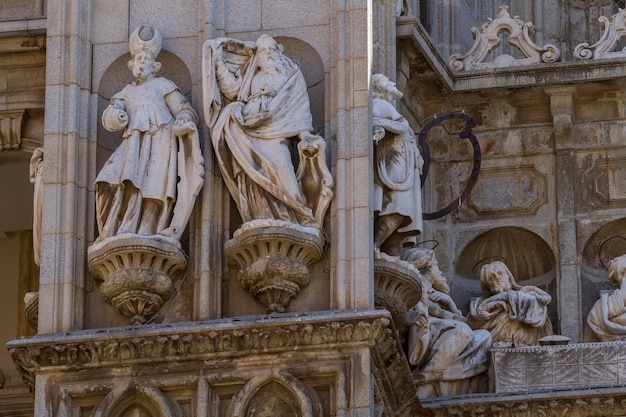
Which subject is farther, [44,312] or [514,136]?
[514,136]

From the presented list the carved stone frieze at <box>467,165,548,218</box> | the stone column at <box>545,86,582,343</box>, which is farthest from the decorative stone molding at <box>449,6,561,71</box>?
the carved stone frieze at <box>467,165,548,218</box>

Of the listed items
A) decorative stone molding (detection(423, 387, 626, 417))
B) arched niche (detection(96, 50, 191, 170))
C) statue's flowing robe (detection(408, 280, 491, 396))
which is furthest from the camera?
statue's flowing robe (detection(408, 280, 491, 396))

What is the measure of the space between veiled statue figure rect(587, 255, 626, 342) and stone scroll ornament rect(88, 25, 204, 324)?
5.38m

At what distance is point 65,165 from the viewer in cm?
3331

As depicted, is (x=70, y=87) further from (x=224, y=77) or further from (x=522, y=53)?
(x=522, y=53)

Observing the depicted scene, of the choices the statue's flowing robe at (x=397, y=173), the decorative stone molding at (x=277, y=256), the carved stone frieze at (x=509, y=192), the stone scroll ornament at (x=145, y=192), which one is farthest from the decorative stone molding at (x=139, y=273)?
the carved stone frieze at (x=509, y=192)

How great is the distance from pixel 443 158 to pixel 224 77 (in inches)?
201

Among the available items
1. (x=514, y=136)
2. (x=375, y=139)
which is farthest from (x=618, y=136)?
(x=375, y=139)

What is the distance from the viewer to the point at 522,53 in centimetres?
3822

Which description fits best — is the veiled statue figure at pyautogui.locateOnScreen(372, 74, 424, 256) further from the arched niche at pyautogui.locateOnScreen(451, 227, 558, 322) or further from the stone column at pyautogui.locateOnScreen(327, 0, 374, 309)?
the arched niche at pyautogui.locateOnScreen(451, 227, 558, 322)

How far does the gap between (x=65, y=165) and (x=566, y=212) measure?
6264 millimetres

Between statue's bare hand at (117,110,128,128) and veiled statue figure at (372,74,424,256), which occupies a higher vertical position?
statue's bare hand at (117,110,128,128)

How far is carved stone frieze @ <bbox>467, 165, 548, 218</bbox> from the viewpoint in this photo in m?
37.3

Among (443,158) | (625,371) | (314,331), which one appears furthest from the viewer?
(443,158)
